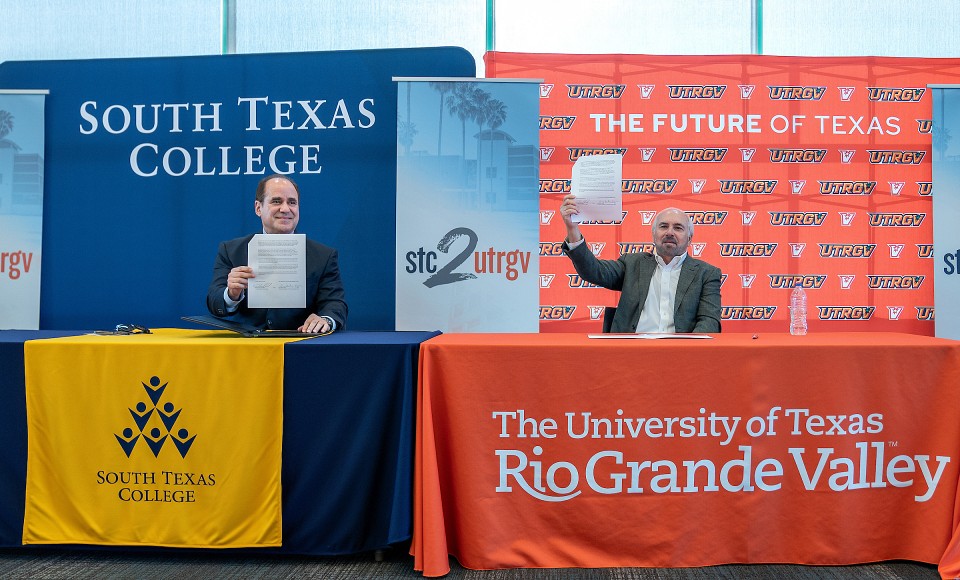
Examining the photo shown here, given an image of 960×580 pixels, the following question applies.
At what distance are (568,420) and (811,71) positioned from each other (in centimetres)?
419

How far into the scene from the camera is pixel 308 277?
2.70 meters

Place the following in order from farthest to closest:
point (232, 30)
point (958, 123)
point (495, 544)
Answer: point (232, 30) < point (958, 123) < point (495, 544)

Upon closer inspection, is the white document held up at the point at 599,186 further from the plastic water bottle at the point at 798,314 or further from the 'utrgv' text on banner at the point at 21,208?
the 'utrgv' text on banner at the point at 21,208

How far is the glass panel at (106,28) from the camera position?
497cm

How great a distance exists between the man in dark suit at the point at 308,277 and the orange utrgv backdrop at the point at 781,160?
253 centimetres

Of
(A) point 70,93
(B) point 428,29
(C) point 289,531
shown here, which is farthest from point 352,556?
(B) point 428,29

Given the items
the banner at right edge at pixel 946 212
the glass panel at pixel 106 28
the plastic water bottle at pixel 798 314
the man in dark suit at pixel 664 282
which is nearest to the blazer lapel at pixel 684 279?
the man in dark suit at pixel 664 282

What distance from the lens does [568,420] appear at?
2.02 meters

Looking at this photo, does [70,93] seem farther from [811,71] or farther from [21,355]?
[811,71]

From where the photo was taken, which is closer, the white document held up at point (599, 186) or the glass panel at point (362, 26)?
the white document held up at point (599, 186)

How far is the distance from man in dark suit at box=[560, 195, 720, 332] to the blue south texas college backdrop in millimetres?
1376

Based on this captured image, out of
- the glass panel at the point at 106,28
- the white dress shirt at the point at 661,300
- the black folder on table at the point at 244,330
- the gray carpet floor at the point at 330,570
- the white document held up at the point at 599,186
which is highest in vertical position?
the glass panel at the point at 106,28

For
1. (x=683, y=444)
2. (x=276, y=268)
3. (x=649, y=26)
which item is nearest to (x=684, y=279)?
(x=683, y=444)

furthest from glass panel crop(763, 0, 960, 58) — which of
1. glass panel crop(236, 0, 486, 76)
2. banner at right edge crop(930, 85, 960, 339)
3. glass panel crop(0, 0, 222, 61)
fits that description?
glass panel crop(0, 0, 222, 61)
